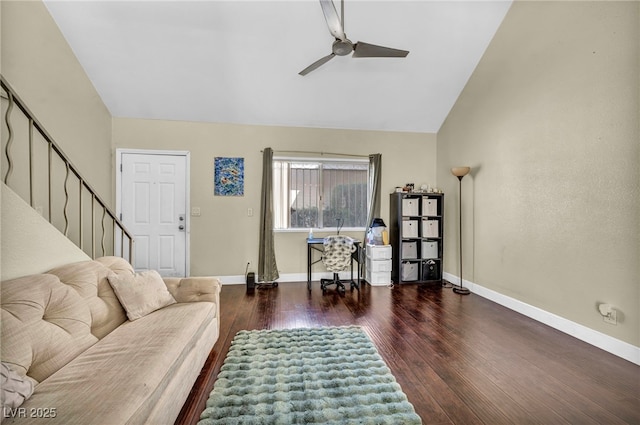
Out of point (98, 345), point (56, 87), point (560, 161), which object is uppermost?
point (56, 87)

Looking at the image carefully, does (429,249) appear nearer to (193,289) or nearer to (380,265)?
(380,265)

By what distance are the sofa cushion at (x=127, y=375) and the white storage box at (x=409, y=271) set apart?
3.42m

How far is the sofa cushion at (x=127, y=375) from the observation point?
1.02 meters

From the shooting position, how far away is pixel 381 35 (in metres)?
3.43

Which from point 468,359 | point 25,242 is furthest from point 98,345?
point 468,359

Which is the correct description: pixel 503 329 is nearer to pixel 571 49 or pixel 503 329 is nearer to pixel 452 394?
pixel 452 394

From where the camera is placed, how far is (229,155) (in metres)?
4.41

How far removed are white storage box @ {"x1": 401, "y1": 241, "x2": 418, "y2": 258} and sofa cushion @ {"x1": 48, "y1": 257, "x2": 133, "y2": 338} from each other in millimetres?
3809

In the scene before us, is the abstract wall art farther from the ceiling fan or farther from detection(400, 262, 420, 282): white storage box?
detection(400, 262, 420, 282): white storage box

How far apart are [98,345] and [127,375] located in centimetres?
49

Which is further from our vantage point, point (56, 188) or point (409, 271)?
point (409, 271)

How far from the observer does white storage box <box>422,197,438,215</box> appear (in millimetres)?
4516

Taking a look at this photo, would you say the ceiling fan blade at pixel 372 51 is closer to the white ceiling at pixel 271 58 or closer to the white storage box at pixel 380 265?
the white ceiling at pixel 271 58

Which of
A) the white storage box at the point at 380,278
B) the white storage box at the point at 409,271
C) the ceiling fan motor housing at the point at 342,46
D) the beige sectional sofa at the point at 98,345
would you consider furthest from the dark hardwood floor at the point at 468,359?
the ceiling fan motor housing at the point at 342,46
